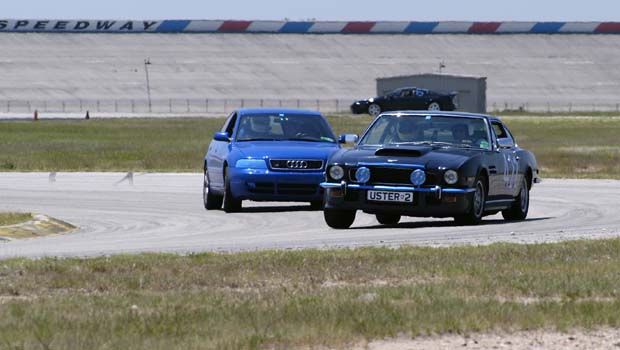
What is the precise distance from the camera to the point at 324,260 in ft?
44.9

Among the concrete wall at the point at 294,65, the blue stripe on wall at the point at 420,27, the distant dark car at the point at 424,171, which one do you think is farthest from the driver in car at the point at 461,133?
the blue stripe on wall at the point at 420,27

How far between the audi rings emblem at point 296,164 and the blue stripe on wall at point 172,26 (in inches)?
4100

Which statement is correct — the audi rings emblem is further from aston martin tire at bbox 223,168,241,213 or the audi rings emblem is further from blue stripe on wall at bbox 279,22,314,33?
blue stripe on wall at bbox 279,22,314,33

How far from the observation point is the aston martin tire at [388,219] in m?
20.0

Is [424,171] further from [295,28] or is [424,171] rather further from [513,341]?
[295,28]

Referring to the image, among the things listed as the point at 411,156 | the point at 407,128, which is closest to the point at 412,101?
the point at 407,128

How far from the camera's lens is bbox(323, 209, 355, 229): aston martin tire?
19.0 meters

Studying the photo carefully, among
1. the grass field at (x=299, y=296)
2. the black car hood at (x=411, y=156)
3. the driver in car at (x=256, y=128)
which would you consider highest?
the driver in car at (x=256, y=128)

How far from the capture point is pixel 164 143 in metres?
51.8

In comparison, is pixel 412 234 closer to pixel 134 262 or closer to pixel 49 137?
pixel 134 262

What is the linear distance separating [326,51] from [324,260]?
110 m

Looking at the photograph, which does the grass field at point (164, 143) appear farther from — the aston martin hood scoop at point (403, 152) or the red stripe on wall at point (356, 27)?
the red stripe on wall at point (356, 27)

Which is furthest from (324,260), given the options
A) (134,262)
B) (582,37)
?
(582,37)

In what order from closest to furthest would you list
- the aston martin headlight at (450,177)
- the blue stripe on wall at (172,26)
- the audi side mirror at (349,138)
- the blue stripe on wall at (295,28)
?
the aston martin headlight at (450,177), the audi side mirror at (349,138), the blue stripe on wall at (172,26), the blue stripe on wall at (295,28)
